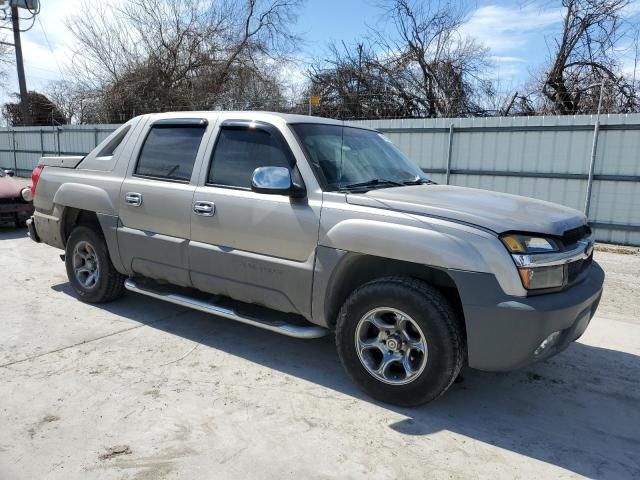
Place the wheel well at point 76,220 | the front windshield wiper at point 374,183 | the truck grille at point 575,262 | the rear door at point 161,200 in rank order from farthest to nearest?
the wheel well at point 76,220
the rear door at point 161,200
the front windshield wiper at point 374,183
the truck grille at point 575,262

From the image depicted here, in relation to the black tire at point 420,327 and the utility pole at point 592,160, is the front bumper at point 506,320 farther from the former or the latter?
the utility pole at point 592,160

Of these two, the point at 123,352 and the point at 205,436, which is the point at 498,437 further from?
the point at 123,352

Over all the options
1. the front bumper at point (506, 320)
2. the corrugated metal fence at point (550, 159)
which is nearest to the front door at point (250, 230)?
the front bumper at point (506, 320)

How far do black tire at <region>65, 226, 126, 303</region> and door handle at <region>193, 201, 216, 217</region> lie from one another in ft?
4.62

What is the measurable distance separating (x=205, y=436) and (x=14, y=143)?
75.5ft

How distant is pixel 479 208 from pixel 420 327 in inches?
33.4

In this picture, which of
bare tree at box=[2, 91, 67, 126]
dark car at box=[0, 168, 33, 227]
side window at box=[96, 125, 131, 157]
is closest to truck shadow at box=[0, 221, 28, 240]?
dark car at box=[0, 168, 33, 227]

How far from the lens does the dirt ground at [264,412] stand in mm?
2744

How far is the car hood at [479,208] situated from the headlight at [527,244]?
0.14 ft

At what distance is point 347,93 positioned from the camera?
1817 cm

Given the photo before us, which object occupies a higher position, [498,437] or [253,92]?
[253,92]

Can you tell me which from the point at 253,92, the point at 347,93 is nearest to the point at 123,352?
the point at 347,93

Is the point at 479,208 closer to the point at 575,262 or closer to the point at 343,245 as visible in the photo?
the point at 575,262

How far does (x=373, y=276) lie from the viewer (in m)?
3.60
